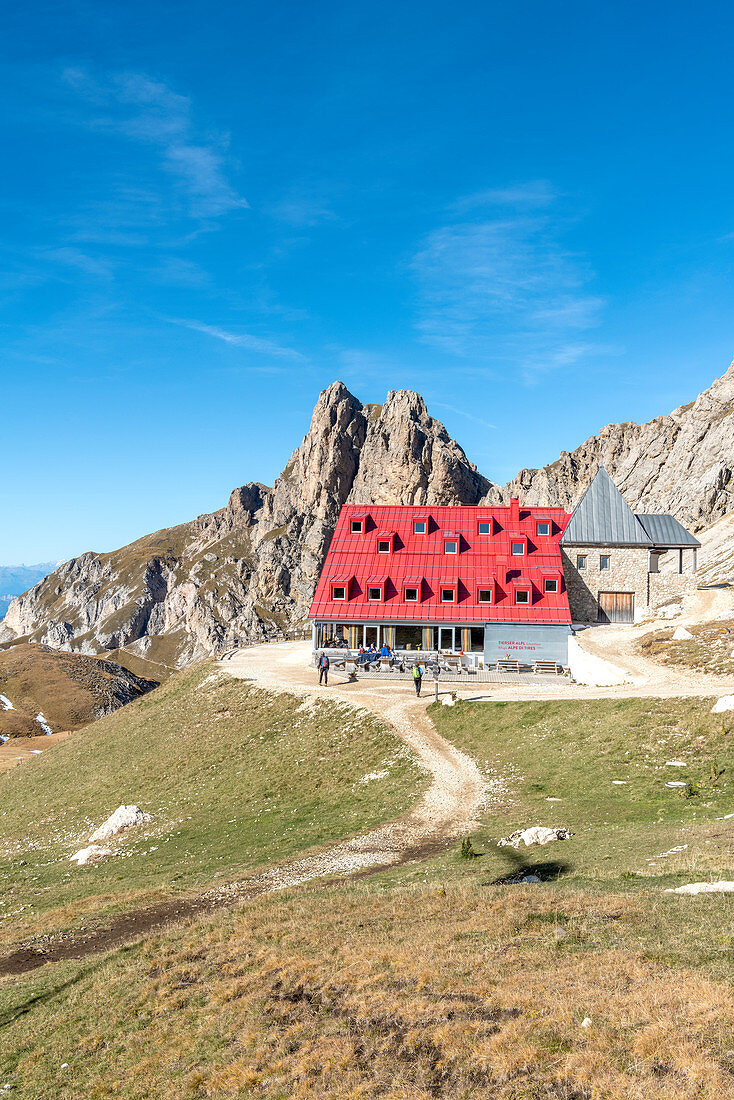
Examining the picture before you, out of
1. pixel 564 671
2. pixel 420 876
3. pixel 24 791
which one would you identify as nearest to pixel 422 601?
pixel 564 671

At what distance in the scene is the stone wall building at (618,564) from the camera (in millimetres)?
62969

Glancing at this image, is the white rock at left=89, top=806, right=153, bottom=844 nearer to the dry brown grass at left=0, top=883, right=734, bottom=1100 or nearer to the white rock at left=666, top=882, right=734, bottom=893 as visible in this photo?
the dry brown grass at left=0, top=883, right=734, bottom=1100

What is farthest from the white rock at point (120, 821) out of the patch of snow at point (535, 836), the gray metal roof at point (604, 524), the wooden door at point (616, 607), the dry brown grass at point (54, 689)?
the dry brown grass at point (54, 689)

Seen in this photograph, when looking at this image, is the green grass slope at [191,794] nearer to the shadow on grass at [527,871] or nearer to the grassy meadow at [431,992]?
the grassy meadow at [431,992]

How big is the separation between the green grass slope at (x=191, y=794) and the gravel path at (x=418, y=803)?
118 cm

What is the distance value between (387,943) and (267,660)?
51.6 m

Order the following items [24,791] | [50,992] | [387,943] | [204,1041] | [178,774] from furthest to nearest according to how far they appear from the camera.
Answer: [24,791] → [178,774] → [50,992] → [387,943] → [204,1041]

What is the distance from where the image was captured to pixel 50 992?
15.6 metres

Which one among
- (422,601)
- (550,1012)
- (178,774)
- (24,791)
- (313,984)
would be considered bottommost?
(24,791)

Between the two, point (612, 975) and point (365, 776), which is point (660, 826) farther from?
point (365, 776)

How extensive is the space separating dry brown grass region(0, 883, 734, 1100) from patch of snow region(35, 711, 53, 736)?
90941mm

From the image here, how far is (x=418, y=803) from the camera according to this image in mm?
28781

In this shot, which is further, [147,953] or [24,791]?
[24,791]

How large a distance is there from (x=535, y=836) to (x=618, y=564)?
46.5 meters
